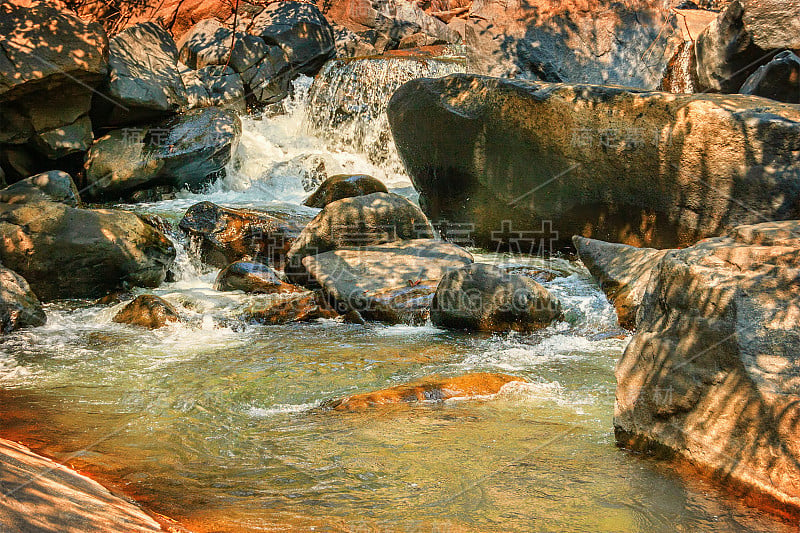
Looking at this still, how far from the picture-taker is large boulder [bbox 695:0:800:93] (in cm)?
1002

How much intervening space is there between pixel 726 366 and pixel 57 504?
2655 millimetres

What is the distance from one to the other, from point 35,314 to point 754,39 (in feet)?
33.5

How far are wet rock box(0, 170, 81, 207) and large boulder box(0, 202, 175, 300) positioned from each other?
617 millimetres

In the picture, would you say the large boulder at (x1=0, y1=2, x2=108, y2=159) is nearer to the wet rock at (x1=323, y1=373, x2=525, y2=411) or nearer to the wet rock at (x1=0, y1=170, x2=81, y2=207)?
the wet rock at (x1=0, y1=170, x2=81, y2=207)

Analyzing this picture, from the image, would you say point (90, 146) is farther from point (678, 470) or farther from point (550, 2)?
point (678, 470)

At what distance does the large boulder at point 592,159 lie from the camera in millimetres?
7598

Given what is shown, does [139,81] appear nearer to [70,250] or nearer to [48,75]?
[48,75]

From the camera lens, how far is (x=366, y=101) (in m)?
15.8

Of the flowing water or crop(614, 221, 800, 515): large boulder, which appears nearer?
crop(614, 221, 800, 515): large boulder

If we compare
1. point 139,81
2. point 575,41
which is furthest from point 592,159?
point 139,81

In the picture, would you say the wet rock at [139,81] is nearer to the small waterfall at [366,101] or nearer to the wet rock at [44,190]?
the small waterfall at [366,101]

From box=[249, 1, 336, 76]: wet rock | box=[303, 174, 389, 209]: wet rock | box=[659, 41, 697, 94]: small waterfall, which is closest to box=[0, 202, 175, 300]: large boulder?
box=[303, 174, 389, 209]: wet rock

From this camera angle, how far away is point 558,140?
895 centimetres

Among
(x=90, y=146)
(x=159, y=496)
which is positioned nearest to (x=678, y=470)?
(x=159, y=496)
